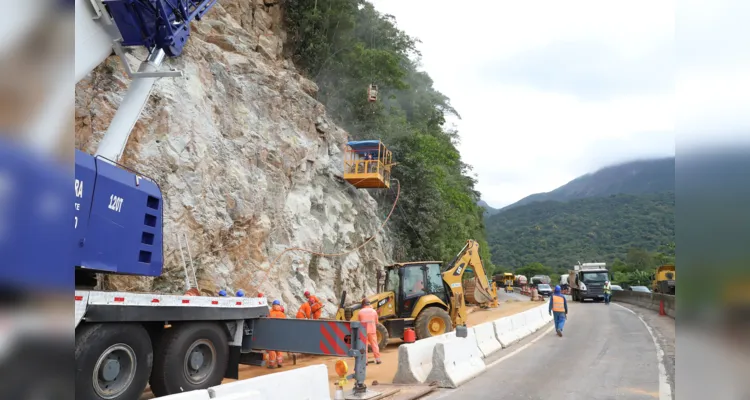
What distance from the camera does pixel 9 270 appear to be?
132 cm

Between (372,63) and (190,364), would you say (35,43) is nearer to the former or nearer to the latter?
(190,364)

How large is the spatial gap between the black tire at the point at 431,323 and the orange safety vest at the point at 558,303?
3945 mm

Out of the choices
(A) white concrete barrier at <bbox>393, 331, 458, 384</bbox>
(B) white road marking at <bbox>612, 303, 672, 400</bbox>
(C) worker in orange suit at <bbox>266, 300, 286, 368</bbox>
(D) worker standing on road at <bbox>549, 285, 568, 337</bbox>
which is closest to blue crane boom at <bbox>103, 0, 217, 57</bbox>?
(C) worker in orange suit at <bbox>266, 300, 286, 368</bbox>

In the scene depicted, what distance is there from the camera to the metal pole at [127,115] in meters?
8.48

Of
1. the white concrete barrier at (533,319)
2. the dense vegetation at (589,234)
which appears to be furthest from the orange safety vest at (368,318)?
the dense vegetation at (589,234)

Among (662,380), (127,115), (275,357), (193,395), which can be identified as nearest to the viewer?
(193,395)

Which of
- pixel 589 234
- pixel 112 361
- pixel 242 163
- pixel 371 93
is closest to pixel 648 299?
pixel 371 93

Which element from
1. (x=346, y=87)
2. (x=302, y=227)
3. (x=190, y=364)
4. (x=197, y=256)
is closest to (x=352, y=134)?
(x=346, y=87)

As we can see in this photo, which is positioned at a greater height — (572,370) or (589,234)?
(589,234)

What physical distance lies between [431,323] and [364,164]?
38.5 feet

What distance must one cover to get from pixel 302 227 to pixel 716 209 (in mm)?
19629

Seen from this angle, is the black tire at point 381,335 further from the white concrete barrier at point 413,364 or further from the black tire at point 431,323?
the white concrete barrier at point 413,364

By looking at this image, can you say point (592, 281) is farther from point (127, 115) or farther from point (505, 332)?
point (127, 115)

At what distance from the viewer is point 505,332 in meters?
15.9
